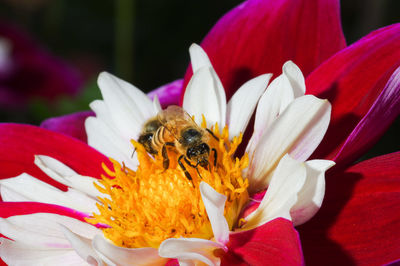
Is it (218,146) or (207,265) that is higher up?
(218,146)

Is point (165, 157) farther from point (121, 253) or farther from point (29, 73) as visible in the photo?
point (29, 73)

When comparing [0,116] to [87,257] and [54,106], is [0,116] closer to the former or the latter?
[54,106]

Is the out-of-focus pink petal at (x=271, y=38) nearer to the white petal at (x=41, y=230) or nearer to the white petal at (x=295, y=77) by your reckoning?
the white petal at (x=295, y=77)

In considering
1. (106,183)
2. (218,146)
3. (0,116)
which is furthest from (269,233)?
(0,116)

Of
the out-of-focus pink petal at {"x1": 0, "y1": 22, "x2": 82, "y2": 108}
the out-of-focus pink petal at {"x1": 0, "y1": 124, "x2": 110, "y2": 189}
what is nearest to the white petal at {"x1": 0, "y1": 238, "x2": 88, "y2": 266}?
the out-of-focus pink petal at {"x1": 0, "y1": 124, "x2": 110, "y2": 189}

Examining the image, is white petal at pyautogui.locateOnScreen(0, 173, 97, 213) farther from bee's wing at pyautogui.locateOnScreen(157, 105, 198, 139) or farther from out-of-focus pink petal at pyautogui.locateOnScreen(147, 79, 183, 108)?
out-of-focus pink petal at pyautogui.locateOnScreen(147, 79, 183, 108)
